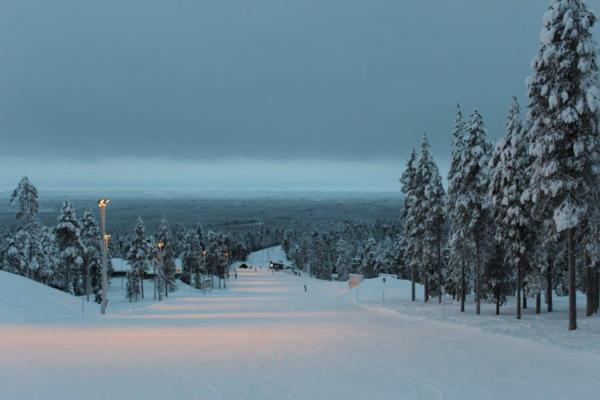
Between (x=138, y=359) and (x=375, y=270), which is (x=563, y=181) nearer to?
(x=138, y=359)

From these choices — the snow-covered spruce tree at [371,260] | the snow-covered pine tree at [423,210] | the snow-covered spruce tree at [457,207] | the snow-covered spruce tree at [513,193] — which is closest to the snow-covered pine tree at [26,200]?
the snow-covered pine tree at [423,210]

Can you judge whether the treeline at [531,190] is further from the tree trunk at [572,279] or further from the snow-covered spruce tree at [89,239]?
the snow-covered spruce tree at [89,239]

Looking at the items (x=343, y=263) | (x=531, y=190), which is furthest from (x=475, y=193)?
(x=343, y=263)

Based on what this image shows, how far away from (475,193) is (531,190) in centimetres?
1089

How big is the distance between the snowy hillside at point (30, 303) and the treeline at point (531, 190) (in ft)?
79.7

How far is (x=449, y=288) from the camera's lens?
48.9m

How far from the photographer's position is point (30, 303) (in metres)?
31.3

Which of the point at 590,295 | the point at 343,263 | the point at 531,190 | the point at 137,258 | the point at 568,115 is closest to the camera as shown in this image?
the point at 568,115

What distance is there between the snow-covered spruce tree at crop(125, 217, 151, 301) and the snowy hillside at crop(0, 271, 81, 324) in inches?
1406

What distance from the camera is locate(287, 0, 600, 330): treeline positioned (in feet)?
72.2

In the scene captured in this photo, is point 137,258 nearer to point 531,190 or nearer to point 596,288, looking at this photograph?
point 596,288

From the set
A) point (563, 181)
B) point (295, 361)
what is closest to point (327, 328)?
point (295, 361)

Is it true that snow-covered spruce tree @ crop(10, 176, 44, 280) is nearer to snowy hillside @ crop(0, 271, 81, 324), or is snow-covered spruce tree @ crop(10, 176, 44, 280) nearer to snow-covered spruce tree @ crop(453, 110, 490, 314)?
snowy hillside @ crop(0, 271, 81, 324)

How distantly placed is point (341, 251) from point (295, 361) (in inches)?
5051
